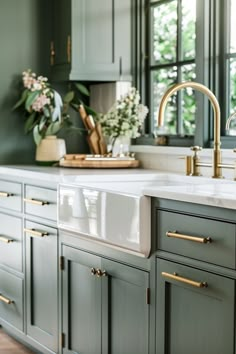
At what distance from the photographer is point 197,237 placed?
2.41 meters

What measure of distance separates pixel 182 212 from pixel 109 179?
3.30 feet

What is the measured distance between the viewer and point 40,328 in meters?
3.58

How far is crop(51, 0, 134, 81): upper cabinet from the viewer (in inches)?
161

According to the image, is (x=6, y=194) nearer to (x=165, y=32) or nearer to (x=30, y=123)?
(x=30, y=123)

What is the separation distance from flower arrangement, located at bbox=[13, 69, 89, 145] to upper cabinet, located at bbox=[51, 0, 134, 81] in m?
0.13

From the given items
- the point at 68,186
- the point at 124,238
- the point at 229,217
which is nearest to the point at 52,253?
the point at 68,186

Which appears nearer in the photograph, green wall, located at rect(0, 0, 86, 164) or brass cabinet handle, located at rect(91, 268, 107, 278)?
brass cabinet handle, located at rect(91, 268, 107, 278)

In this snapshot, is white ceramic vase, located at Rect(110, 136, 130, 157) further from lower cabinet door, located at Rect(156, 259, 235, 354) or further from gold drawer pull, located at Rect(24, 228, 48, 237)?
lower cabinet door, located at Rect(156, 259, 235, 354)

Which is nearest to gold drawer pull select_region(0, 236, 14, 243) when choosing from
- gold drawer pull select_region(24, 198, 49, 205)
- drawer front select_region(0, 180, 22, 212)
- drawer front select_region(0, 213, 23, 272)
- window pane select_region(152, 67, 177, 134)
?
drawer front select_region(0, 213, 23, 272)

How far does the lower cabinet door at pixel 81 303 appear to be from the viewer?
10.0 ft

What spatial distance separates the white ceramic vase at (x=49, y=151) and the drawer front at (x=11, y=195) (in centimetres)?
35

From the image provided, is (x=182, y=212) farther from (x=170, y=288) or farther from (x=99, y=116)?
(x=99, y=116)

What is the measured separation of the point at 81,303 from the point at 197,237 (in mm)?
948

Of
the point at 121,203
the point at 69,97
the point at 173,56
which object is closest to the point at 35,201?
the point at 121,203
